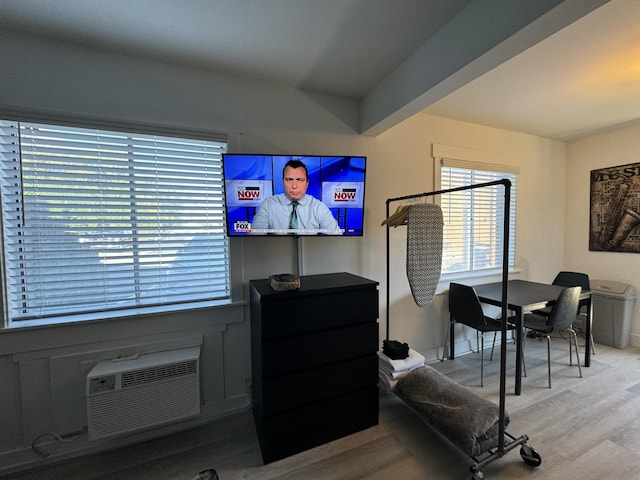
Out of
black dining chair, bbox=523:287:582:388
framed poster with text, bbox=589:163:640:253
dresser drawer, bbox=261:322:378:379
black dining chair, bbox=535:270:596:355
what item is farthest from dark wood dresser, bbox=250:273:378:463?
framed poster with text, bbox=589:163:640:253

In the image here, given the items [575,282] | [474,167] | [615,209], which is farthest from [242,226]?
[615,209]

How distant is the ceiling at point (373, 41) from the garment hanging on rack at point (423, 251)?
2.49 feet

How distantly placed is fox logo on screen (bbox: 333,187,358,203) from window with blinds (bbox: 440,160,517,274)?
1.27 metres

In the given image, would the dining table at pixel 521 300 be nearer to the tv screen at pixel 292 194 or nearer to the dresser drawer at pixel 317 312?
the dresser drawer at pixel 317 312

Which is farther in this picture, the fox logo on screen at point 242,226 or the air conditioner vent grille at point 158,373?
the fox logo on screen at point 242,226

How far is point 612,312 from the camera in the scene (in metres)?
2.96

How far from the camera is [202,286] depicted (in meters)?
1.96

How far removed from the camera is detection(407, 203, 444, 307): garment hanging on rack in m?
1.59

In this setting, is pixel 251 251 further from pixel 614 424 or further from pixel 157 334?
pixel 614 424

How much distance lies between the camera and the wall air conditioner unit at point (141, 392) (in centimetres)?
151

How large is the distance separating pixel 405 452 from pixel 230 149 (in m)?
2.31

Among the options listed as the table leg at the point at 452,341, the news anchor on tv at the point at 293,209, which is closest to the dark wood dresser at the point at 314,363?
the news anchor on tv at the point at 293,209

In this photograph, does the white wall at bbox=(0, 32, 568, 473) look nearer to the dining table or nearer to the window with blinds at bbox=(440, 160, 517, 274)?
the window with blinds at bbox=(440, 160, 517, 274)

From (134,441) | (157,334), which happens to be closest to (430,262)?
(157,334)
